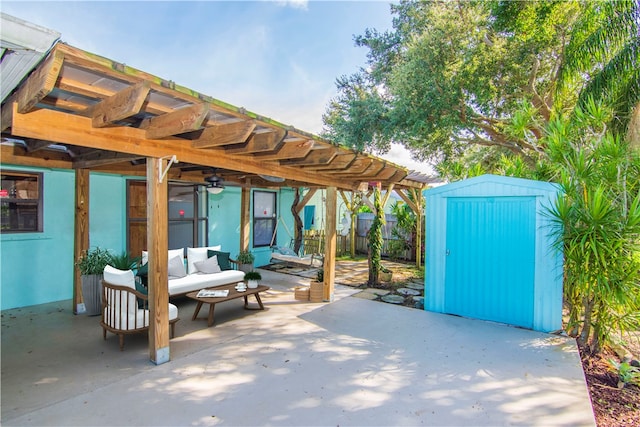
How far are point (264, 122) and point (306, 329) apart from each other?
300 centimetres

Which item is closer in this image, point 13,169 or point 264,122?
point 264,122

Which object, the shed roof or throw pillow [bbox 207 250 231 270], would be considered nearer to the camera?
the shed roof

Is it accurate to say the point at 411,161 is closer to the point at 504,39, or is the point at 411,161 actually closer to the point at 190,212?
the point at 504,39

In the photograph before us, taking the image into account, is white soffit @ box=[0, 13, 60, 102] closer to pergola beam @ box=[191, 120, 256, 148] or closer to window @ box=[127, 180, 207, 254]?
pergola beam @ box=[191, 120, 256, 148]

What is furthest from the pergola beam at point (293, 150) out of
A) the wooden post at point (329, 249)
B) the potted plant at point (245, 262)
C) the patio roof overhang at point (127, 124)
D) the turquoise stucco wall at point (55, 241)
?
the turquoise stucco wall at point (55, 241)

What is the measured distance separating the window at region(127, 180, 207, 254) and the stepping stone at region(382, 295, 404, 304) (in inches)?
185

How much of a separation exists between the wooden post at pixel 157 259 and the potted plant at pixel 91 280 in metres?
2.26

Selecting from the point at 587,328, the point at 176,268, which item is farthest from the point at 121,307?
the point at 587,328

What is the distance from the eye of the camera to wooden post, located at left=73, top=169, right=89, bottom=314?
5.05 m

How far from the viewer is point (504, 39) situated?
7027 mm

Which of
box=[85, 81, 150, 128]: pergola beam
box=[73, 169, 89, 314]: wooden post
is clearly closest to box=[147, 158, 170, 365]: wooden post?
box=[85, 81, 150, 128]: pergola beam

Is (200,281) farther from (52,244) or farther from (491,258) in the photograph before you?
(491,258)

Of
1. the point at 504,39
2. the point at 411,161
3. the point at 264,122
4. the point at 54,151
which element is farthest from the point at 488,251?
the point at 411,161

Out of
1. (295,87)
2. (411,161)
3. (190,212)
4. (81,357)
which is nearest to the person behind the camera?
(81,357)
